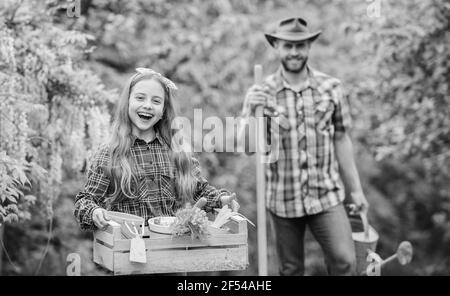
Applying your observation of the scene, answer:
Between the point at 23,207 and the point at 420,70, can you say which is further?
the point at 420,70

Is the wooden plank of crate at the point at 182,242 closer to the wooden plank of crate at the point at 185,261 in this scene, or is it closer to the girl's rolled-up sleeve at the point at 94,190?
the wooden plank of crate at the point at 185,261

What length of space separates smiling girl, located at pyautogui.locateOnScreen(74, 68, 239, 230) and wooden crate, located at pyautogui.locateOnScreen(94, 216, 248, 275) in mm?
174

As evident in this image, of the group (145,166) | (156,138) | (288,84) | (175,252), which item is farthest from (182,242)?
(288,84)

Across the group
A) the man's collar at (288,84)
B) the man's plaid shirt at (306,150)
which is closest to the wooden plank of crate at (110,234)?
the man's plaid shirt at (306,150)

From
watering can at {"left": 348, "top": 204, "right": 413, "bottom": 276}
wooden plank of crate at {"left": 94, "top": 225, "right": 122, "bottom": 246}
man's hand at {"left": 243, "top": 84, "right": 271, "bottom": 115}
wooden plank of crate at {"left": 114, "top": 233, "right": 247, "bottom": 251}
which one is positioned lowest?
watering can at {"left": 348, "top": 204, "right": 413, "bottom": 276}

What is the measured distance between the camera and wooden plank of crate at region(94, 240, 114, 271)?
3.08 meters

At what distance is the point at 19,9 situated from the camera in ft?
15.0

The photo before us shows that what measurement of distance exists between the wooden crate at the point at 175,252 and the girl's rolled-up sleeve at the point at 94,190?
113 mm

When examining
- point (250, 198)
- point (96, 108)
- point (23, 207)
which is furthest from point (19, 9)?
point (250, 198)

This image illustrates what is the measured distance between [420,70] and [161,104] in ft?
11.1

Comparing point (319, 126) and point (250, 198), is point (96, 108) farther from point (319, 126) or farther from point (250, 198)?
point (250, 198)

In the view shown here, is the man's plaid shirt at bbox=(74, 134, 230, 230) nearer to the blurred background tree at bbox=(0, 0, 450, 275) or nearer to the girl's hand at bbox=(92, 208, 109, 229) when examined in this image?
the girl's hand at bbox=(92, 208, 109, 229)

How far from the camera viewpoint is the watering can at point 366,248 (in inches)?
174

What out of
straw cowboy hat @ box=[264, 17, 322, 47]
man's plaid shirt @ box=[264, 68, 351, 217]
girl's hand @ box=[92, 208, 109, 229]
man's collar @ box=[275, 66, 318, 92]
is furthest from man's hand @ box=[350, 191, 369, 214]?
girl's hand @ box=[92, 208, 109, 229]
